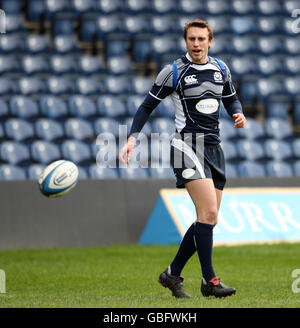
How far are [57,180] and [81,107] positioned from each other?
22.9ft

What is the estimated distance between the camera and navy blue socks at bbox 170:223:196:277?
6453 millimetres

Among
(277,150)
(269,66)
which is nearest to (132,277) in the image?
(277,150)

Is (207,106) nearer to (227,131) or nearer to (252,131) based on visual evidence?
(227,131)

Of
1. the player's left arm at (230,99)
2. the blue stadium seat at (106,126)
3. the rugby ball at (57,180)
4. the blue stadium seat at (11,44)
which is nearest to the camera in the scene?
the player's left arm at (230,99)

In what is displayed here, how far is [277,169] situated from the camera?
1478 cm

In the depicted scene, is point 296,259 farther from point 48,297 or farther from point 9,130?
point 9,130

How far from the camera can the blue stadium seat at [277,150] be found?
1520 centimetres

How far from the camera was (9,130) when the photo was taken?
44.2ft

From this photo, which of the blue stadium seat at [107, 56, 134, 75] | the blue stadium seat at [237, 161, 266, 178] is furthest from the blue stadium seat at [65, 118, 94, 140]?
the blue stadium seat at [237, 161, 266, 178]

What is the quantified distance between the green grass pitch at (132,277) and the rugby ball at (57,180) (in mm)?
909

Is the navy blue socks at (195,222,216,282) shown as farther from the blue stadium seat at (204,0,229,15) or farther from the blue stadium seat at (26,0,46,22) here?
the blue stadium seat at (204,0,229,15)

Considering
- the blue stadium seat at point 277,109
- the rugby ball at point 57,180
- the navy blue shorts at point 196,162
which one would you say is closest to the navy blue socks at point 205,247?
the navy blue shorts at point 196,162

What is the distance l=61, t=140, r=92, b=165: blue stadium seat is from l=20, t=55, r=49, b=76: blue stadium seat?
2.53m

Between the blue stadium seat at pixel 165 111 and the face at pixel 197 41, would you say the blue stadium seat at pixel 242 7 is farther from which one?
the face at pixel 197 41
